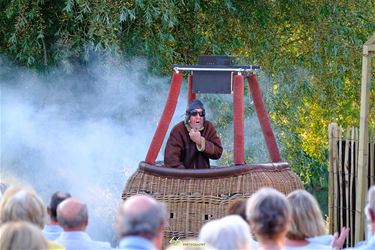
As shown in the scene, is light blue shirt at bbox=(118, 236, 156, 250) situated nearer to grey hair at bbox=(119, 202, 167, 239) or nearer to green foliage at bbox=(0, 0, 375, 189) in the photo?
grey hair at bbox=(119, 202, 167, 239)

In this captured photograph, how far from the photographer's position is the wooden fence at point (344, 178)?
10.5m

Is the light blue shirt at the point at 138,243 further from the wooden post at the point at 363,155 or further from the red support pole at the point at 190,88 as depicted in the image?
the red support pole at the point at 190,88

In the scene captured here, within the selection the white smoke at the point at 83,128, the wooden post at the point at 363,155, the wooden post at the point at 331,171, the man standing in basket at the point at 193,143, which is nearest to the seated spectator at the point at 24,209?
the wooden post at the point at 363,155

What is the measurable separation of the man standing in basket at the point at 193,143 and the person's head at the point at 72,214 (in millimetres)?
4347

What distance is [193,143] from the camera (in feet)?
37.7

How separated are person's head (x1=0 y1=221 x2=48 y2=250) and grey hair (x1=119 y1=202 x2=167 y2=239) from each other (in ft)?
1.36

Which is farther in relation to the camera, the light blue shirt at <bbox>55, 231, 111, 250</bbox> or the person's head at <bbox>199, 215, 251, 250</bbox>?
the light blue shirt at <bbox>55, 231, 111, 250</bbox>

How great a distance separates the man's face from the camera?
11328 mm

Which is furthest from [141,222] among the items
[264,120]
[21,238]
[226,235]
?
[264,120]

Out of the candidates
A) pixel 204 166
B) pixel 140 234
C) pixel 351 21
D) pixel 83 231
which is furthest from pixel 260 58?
pixel 140 234

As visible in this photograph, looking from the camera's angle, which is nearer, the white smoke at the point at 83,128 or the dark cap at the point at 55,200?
the dark cap at the point at 55,200

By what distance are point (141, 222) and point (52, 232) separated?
5.74 feet

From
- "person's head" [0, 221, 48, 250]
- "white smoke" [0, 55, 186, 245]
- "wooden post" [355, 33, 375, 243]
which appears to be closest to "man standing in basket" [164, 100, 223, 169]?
"wooden post" [355, 33, 375, 243]

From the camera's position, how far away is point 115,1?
14.0 metres
